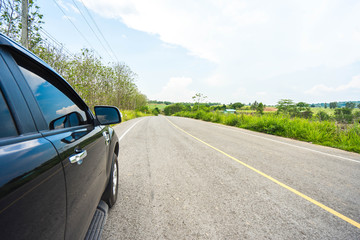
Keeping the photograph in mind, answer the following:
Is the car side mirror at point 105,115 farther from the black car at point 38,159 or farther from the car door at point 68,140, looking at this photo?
the black car at point 38,159

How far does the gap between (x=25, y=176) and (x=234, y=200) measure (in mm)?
2959

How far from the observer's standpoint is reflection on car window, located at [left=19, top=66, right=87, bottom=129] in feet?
4.19

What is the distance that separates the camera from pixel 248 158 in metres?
5.53

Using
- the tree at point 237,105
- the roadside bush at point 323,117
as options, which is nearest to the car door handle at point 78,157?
the roadside bush at point 323,117

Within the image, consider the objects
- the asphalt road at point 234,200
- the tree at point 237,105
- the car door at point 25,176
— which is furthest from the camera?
the tree at point 237,105

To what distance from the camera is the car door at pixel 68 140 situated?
3.87 ft

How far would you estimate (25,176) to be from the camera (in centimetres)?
80

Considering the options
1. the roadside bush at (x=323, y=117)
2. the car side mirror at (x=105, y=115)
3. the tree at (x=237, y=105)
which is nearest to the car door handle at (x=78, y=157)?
the car side mirror at (x=105, y=115)

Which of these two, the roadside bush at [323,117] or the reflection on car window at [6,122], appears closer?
the reflection on car window at [6,122]

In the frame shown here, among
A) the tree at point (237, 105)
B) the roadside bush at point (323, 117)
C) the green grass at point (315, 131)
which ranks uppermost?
the tree at point (237, 105)

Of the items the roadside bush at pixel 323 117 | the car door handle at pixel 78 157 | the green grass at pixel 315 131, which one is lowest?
the green grass at pixel 315 131

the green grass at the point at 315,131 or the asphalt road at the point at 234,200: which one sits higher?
the green grass at the point at 315,131

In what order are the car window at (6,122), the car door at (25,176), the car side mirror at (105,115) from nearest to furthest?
the car door at (25,176), the car window at (6,122), the car side mirror at (105,115)

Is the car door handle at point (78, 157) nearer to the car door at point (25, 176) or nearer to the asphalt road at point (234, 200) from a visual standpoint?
the car door at point (25, 176)
